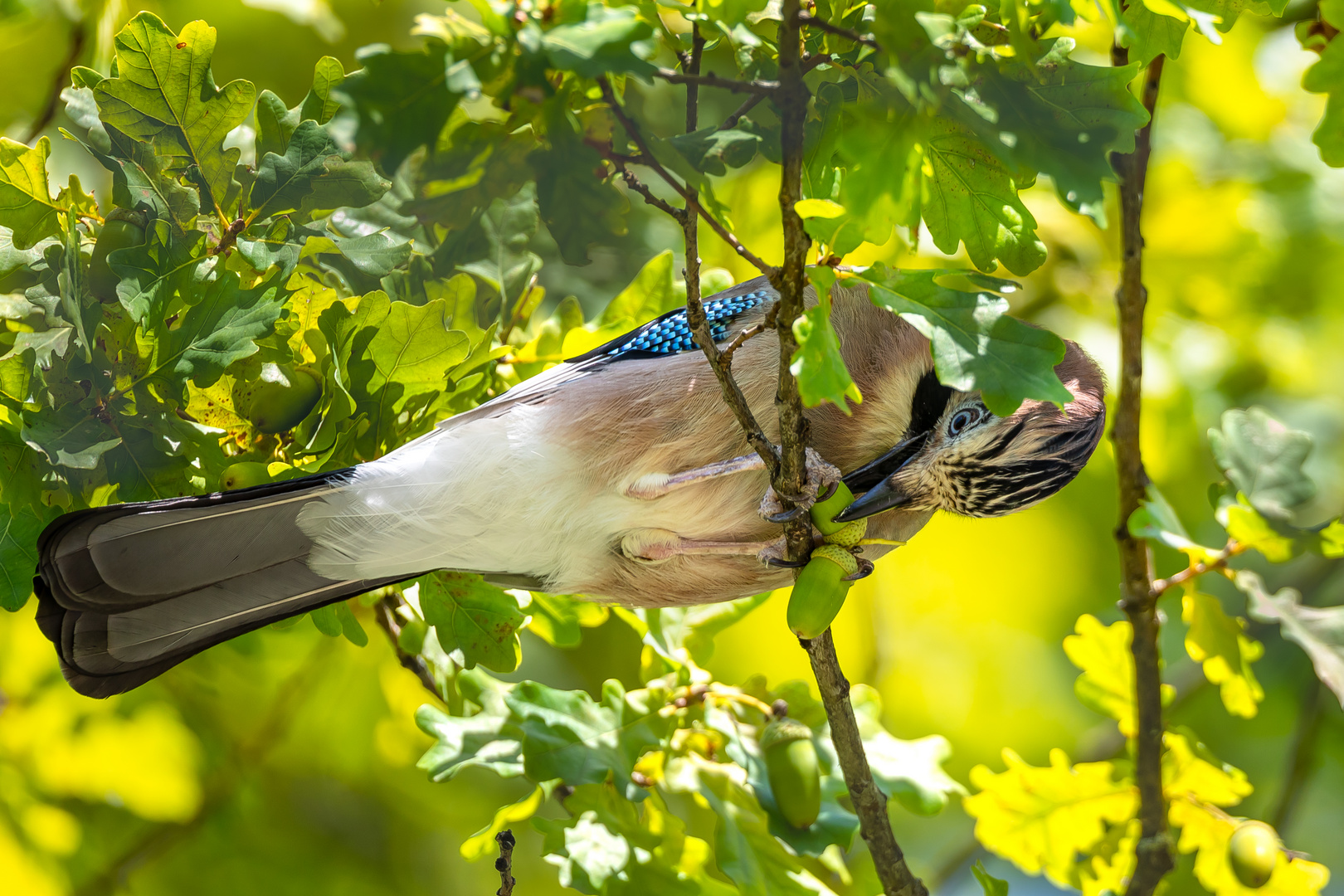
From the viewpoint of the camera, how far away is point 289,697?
3.41 meters

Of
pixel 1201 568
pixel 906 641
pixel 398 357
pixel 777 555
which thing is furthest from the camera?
pixel 906 641

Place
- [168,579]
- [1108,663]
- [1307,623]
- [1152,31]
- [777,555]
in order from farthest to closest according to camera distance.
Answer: [1108,663]
[1307,623]
[777,555]
[168,579]
[1152,31]

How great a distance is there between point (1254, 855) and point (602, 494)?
1.77m

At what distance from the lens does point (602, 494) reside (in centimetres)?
258

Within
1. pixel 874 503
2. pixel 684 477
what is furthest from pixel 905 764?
pixel 684 477

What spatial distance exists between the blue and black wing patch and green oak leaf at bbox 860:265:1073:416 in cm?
106

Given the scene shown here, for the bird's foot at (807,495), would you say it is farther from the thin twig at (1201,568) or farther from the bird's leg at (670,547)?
the thin twig at (1201,568)

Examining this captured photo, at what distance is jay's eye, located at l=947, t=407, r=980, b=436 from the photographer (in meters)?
2.39

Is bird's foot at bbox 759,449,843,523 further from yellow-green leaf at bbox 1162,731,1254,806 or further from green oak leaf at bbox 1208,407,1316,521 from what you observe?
yellow-green leaf at bbox 1162,731,1254,806

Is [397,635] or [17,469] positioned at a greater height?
[17,469]

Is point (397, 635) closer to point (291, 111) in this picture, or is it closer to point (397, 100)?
point (291, 111)

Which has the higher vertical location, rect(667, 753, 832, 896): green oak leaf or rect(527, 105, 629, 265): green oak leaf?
rect(527, 105, 629, 265): green oak leaf

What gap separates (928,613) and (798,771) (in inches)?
79.2

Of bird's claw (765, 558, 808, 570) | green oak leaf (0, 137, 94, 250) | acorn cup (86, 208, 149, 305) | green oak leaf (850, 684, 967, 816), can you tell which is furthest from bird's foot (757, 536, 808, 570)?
green oak leaf (0, 137, 94, 250)
